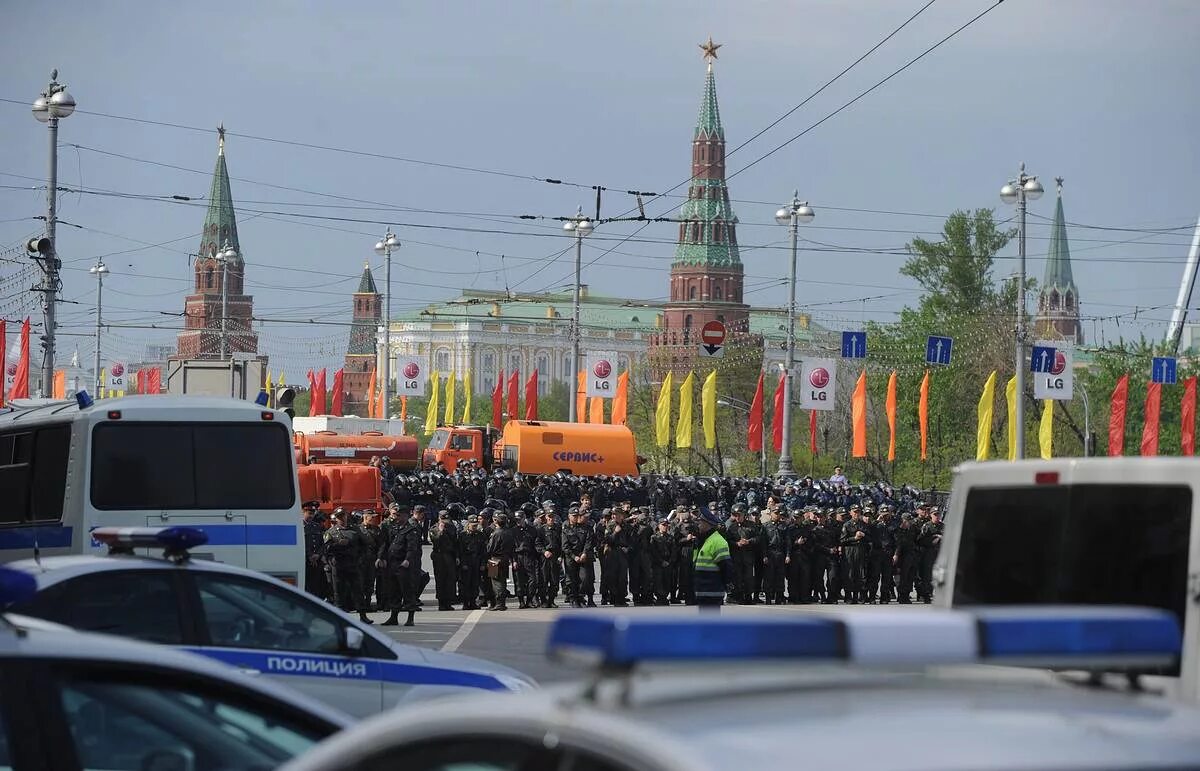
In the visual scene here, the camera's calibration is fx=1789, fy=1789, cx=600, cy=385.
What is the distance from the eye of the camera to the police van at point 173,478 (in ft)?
48.1

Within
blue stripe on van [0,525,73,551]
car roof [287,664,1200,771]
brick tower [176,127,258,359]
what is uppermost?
brick tower [176,127,258,359]

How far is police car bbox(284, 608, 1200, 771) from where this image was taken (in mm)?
2389

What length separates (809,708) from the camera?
8.57 ft

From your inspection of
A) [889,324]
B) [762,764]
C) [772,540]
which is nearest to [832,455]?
[889,324]

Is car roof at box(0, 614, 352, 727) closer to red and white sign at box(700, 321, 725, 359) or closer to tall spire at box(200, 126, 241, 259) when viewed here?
red and white sign at box(700, 321, 725, 359)

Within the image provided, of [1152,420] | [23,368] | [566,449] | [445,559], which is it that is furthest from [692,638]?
[566,449]

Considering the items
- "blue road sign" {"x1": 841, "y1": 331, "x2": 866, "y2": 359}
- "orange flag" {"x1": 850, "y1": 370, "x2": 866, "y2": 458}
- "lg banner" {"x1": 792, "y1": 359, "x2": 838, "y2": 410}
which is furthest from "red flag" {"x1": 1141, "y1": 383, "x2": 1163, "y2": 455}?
"lg banner" {"x1": 792, "y1": 359, "x2": 838, "y2": 410}

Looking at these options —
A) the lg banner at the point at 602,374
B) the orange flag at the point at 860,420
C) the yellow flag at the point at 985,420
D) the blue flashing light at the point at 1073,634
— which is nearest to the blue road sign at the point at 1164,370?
the yellow flag at the point at 985,420

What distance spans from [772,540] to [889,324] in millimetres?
57761

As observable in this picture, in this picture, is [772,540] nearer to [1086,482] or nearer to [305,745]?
[1086,482]

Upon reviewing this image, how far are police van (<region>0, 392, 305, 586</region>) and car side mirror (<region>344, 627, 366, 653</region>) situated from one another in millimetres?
6357

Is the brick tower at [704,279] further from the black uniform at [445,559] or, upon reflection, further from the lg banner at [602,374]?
the black uniform at [445,559]

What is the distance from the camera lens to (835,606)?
25.3 meters

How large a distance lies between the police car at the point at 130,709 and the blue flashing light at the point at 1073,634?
97.7 inches
